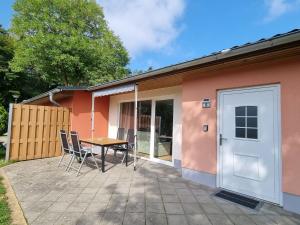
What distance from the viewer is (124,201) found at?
375 centimetres

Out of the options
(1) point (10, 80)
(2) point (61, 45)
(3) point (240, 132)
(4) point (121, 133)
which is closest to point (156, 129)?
(4) point (121, 133)

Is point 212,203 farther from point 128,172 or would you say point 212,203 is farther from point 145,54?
point 145,54

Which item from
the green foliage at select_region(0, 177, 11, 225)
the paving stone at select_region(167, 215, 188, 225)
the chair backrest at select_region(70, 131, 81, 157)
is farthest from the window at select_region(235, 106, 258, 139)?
the green foliage at select_region(0, 177, 11, 225)

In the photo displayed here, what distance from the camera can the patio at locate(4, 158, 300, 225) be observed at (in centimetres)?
311

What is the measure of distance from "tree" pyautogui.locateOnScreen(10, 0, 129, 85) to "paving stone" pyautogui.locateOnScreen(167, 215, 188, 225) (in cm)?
→ 1456

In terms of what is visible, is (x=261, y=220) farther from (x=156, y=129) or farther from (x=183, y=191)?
(x=156, y=129)

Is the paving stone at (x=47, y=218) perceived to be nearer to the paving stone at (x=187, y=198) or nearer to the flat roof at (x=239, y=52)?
the paving stone at (x=187, y=198)

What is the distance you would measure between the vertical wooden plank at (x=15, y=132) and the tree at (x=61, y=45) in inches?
372

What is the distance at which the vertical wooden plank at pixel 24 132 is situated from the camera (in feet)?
23.3

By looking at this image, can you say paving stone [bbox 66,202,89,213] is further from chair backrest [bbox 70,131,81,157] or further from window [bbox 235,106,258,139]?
window [bbox 235,106,258,139]

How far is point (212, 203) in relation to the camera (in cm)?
375

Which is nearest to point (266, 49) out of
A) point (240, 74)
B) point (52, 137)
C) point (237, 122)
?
point (240, 74)

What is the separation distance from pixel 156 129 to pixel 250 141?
370 cm

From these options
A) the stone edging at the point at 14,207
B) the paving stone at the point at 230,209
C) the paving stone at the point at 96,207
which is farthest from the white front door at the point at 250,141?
the stone edging at the point at 14,207
